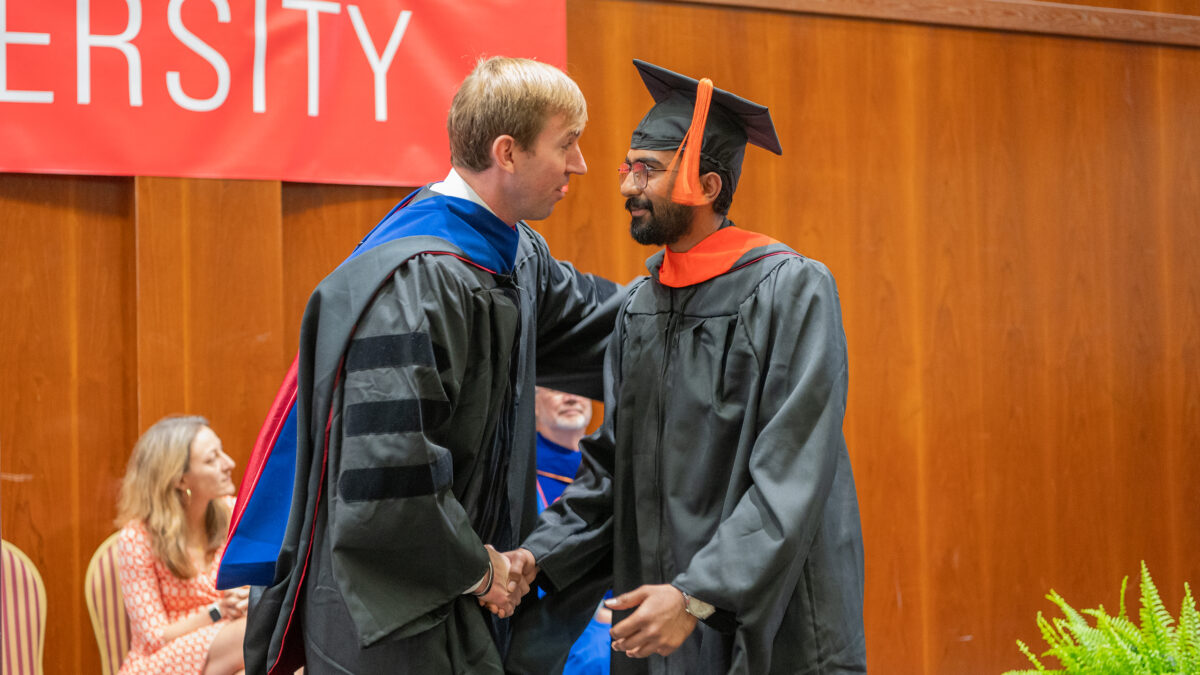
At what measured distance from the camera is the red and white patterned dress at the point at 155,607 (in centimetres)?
342

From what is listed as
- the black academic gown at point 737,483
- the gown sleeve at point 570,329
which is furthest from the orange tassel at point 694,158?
the gown sleeve at point 570,329

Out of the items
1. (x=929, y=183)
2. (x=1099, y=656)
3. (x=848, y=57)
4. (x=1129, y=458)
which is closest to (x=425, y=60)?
(x=848, y=57)

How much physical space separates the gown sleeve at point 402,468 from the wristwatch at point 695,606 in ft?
1.22

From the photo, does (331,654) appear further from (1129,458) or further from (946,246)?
(1129,458)

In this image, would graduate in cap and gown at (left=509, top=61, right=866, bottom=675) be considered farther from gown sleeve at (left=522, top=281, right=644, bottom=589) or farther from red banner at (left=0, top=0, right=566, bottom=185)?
red banner at (left=0, top=0, right=566, bottom=185)

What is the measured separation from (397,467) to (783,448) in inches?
27.0

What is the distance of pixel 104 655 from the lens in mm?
3600

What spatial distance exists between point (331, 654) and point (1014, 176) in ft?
13.1

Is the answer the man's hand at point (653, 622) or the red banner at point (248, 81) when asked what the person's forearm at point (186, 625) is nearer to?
the red banner at point (248, 81)

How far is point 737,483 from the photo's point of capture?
2.04 m

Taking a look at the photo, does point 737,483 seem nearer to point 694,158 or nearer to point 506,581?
point 506,581

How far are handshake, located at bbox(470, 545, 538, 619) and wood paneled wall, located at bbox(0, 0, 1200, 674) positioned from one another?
6.50ft

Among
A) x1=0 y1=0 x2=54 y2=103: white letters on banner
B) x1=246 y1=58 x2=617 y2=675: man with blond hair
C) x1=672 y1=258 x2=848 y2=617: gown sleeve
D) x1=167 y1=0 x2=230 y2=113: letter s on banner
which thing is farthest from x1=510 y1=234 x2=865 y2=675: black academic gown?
x1=0 y1=0 x2=54 y2=103: white letters on banner

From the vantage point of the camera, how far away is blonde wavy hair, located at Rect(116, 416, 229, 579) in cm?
354
